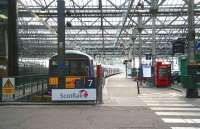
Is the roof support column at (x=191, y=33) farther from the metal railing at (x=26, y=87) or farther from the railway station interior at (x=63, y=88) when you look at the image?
the metal railing at (x=26, y=87)

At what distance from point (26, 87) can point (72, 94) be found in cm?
367

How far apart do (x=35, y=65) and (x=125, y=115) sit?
14.2 metres

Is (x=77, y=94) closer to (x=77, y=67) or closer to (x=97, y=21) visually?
(x=77, y=67)

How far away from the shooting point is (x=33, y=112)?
60.4 feet

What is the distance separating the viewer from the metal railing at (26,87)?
22311mm

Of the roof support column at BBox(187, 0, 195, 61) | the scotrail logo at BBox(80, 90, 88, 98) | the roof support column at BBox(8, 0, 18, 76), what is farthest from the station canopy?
the roof support column at BBox(187, 0, 195, 61)

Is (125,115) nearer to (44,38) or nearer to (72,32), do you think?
(44,38)

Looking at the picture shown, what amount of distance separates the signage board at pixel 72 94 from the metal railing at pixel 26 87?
2040 mm

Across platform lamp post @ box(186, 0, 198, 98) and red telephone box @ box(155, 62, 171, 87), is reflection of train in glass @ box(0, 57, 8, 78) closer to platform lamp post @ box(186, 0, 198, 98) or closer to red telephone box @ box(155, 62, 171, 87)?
platform lamp post @ box(186, 0, 198, 98)

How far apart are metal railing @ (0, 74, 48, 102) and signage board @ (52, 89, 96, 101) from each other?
80.3 inches

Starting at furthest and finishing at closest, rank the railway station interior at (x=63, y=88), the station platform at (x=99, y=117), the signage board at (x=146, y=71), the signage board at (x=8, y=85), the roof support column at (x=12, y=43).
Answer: the signage board at (x=146, y=71) → the roof support column at (x=12, y=43) → the signage board at (x=8, y=85) → the railway station interior at (x=63, y=88) → the station platform at (x=99, y=117)

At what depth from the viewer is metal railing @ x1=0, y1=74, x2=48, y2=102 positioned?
73.2ft

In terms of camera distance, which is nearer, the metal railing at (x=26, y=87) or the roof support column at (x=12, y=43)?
the metal railing at (x=26, y=87)

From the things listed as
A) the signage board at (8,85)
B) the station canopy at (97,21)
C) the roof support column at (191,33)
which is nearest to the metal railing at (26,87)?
the signage board at (8,85)
